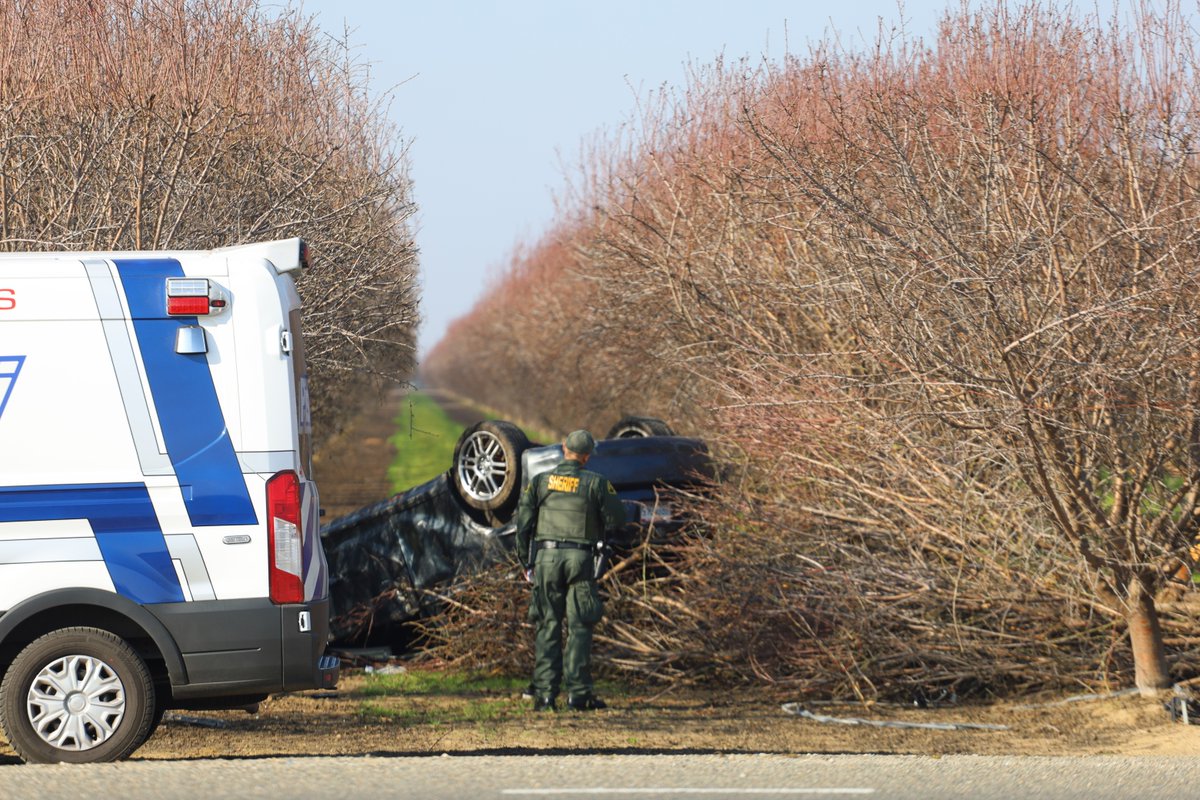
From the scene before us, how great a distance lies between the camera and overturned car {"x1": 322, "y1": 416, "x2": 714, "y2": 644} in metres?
10.2

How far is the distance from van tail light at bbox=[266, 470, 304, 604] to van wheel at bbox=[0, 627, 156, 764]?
705 mm

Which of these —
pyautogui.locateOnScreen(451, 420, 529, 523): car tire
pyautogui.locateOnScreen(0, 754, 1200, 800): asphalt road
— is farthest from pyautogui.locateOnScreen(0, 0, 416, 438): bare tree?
pyautogui.locateOnScreen(0, 754, 1200, 800): asphalt road

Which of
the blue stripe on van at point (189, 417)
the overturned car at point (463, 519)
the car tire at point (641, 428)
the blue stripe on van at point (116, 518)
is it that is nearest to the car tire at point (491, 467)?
the overturned car at point (463, 519)

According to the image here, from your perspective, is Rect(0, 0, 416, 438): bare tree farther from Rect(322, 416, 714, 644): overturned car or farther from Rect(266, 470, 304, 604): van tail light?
Rect(266, 470, 304, 604): van tail light

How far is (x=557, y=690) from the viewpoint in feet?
28.2

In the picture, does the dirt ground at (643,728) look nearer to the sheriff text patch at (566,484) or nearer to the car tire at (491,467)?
the sheriff text patch at (566,484)

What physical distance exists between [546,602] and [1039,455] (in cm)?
308

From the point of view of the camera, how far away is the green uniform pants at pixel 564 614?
8500 mm

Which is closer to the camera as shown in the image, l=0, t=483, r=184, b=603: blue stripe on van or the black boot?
l=0, t=483, r=184, b=603: blue stripe on van

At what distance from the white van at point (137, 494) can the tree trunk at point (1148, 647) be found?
5.17 m

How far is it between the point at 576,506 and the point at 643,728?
1.39 meters

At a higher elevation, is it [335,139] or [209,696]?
[335,139]

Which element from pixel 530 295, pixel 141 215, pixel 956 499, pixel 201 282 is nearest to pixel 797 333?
pixel 956 499

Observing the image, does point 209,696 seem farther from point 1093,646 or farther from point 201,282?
point 1093,646
